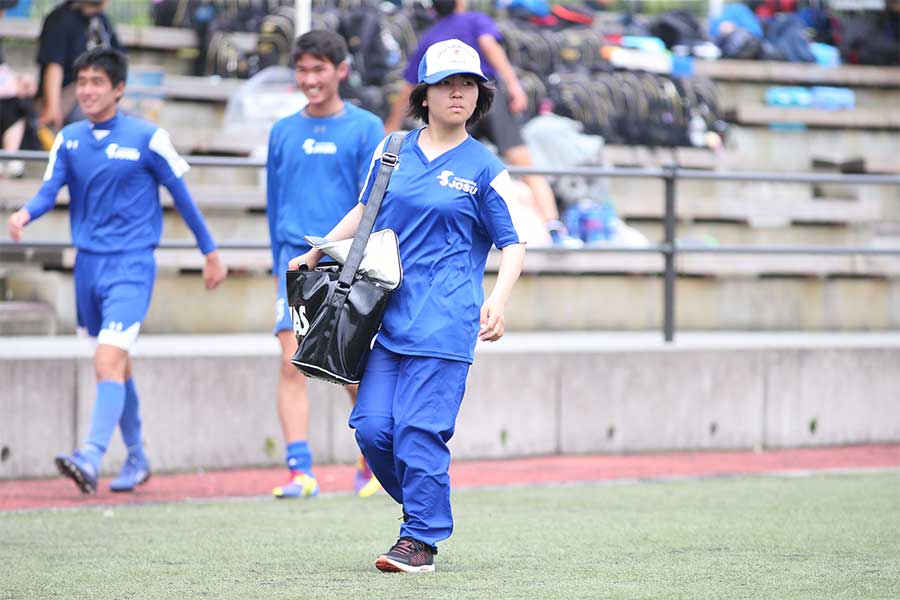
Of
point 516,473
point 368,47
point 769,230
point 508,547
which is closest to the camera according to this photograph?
point 508,547

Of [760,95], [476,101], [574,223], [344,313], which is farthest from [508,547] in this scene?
[760,95]

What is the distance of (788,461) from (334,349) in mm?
5534

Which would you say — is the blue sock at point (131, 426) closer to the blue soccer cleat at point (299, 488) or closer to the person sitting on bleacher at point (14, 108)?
the blue soccer cleat at point (299, 488)

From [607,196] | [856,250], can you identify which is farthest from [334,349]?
[607,196]

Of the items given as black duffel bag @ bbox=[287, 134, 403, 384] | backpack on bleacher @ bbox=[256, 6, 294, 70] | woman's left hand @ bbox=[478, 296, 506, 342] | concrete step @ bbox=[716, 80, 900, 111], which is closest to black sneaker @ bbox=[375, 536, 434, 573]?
black duffel bag @ bbox=[287, 134, 403, 384]

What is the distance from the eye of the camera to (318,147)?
859 centimetres

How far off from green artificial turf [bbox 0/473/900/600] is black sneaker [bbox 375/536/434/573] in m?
0.06

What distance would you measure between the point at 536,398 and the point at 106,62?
11.9ft

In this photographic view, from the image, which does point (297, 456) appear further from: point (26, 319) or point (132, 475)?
point (26, 319)

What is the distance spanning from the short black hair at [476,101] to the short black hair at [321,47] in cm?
222

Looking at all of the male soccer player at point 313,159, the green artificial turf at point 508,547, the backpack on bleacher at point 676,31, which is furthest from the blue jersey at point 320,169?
the backpack on bleacher at point 676,31

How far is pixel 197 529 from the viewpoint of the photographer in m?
7.53

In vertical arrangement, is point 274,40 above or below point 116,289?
above

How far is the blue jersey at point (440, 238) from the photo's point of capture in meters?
6.15
